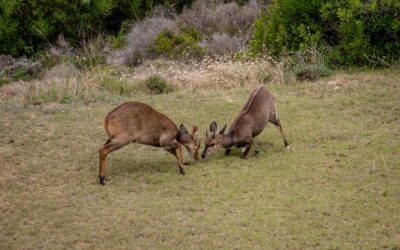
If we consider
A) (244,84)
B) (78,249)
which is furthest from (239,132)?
(244,84)

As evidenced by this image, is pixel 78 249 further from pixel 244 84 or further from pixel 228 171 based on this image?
pixel 244 84

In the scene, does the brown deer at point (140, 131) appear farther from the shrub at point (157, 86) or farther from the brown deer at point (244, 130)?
the shrub at point (157, 86)

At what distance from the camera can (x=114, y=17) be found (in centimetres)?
2380

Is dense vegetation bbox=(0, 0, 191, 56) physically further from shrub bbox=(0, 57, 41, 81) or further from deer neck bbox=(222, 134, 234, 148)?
deer neck bbox=(222, 134, 234, 148)

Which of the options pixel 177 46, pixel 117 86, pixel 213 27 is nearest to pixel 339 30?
pixel 117 86

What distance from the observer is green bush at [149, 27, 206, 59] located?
2033 centimetres

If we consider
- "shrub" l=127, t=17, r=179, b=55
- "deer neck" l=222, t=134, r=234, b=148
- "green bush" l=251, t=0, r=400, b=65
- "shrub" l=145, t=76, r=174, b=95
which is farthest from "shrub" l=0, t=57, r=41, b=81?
"deer neck" l=222, t=134, r=234, b=148

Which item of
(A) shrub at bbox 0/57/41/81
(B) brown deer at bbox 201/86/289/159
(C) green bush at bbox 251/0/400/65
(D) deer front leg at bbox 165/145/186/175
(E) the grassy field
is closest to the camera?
(E) the grassy field

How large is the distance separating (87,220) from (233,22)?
48.6ft

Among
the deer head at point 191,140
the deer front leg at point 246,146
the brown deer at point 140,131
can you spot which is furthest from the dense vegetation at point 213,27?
the brown deer at point 140,131

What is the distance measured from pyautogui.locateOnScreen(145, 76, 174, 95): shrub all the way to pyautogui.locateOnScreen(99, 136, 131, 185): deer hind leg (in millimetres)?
5570

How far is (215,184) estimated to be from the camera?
978cm

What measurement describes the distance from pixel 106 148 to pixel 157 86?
5834 millimetres

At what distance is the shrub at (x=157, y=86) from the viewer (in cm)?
1555
